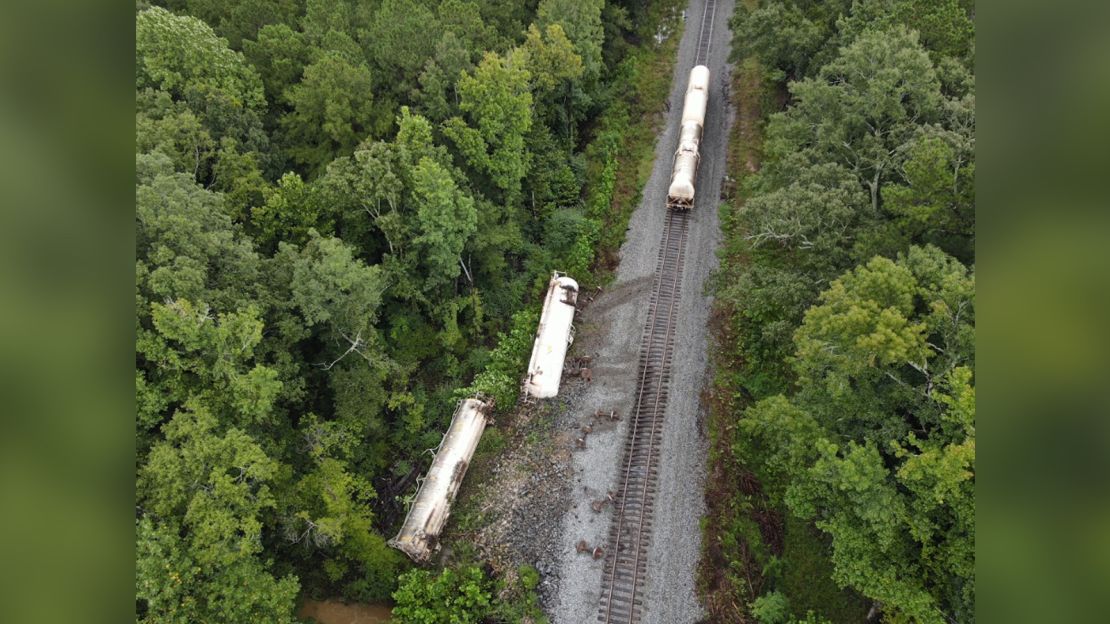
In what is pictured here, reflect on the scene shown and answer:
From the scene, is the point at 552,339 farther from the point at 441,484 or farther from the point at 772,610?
the point at 772,610

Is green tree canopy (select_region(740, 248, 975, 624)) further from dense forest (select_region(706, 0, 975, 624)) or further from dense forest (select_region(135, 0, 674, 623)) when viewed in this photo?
dense forest (select_region(135, 0, 674, 623))

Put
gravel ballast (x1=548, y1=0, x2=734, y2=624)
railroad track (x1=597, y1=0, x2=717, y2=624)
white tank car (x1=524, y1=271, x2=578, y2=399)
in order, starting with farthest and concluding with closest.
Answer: white tank car (x1=524, y1=271, x2=578, y2=399) → gravel ballast (x1=548, y1=0, x2=734, y2=624) → railroad track (x1=597, y1=0, x2=717, y2=624)

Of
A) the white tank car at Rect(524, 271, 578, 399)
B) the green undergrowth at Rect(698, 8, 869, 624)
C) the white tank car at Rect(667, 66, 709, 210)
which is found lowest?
the green undergrowth at Rect(698, 8, 869, 624)

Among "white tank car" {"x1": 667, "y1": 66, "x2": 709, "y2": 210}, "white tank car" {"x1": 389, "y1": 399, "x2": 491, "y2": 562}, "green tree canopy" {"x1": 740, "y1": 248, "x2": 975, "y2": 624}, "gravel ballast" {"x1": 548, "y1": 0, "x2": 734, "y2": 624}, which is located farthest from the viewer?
"white tank car" {"x1": 667, "y1": 66, "x2": 709, "y2": 210}

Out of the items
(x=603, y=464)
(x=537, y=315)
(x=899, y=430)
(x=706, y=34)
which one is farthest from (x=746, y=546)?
(x=706, y=34)

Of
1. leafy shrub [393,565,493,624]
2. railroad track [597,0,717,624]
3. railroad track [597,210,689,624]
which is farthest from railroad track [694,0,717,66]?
leafy shrub [393,565,493,624]
